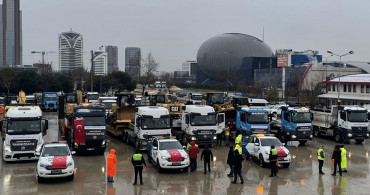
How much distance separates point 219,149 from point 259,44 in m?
118

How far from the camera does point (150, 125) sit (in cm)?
2414

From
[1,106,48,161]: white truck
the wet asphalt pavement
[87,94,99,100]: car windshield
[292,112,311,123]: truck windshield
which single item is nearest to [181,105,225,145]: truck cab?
the wet asphalt pavement

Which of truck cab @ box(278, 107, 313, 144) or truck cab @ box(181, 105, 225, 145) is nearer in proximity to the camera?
truck cab @ box(181, 105, 225, 145)

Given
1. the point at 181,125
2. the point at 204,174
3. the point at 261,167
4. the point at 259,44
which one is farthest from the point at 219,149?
the point at 259,44

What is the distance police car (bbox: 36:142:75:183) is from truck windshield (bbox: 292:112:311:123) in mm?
16302

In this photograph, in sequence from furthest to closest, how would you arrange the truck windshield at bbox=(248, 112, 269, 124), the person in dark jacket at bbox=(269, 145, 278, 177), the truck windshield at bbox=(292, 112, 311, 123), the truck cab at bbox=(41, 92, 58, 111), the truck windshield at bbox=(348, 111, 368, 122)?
the truck cab at bbox=(41, 92, 58, 111)
the truck windshield at bbox=(348, 111, 368, 122)
the truck windshield at bbox=(292, 112, 311, 123)
the truck windshield at bbox=(248, 112, 269, 124)
the person in dark jacket at bbox=(269, 145, 278, 177)

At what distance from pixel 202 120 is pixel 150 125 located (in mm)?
3740

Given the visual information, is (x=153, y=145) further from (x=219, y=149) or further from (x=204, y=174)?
(x=219, y=149)

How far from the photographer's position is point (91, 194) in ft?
50.7

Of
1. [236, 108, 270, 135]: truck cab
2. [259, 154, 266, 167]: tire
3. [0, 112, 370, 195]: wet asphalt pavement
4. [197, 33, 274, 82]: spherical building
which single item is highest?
[197, 33, 274, 82]: spherical building

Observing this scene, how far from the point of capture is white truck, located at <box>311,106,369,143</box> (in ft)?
94.3

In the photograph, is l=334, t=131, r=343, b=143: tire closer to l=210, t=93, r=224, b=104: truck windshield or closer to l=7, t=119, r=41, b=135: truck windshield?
l=210, t=93, r=224, b=104: truck windshield

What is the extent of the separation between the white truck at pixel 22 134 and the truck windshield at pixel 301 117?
15981 mm

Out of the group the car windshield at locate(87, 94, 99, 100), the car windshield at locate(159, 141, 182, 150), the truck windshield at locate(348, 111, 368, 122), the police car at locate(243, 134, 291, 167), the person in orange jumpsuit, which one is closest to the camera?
the person in orange jumpsuit
